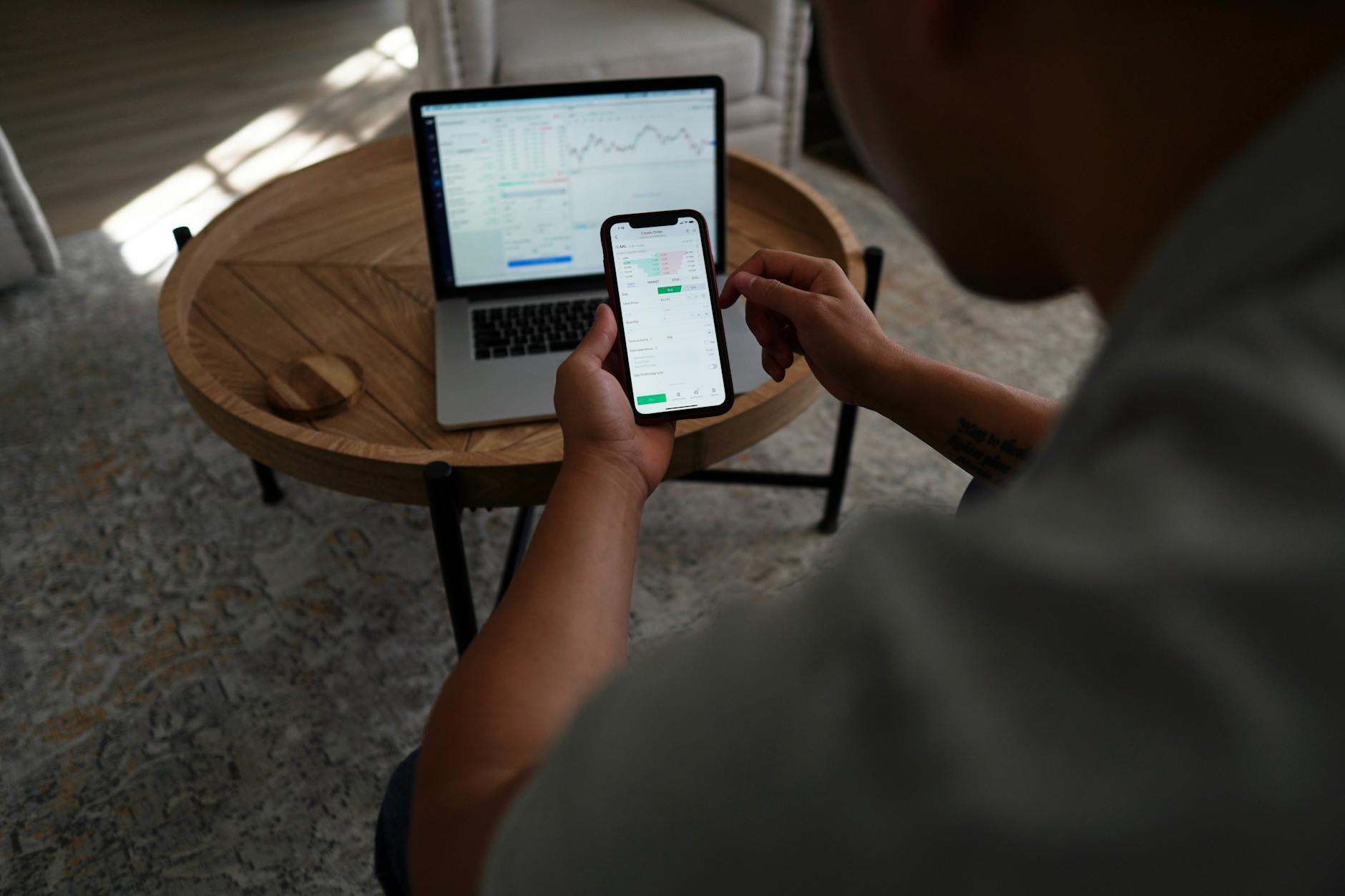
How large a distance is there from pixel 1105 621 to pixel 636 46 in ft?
7.13

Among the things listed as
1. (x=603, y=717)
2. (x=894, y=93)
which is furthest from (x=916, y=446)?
(x=603, y=717)

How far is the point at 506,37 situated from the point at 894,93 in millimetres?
1993

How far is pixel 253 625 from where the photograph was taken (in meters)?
1.40

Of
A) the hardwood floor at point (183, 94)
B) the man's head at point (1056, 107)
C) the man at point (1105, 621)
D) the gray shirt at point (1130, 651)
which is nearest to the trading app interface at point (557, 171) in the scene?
the man's head at point (1056, 107)

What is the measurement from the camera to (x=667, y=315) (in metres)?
0.96

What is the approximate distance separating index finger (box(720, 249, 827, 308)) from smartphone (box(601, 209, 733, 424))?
4cm

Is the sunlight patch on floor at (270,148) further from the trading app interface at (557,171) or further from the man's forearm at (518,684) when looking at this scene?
the man's forearm at (518,684)

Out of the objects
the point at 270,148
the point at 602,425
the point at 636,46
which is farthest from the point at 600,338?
the point at 270,148

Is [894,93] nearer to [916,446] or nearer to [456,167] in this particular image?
[456,167]

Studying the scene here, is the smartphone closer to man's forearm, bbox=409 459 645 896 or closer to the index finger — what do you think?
the index finger

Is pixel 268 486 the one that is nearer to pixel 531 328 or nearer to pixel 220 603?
pixel 220 603

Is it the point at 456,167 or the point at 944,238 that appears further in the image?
the point at 456,167

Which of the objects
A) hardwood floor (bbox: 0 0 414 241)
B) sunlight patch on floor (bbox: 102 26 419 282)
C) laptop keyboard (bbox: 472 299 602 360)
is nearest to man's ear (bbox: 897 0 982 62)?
laptop keyboard (bbox: 472 299 602 360)

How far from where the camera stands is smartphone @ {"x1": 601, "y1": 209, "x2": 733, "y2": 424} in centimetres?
93
